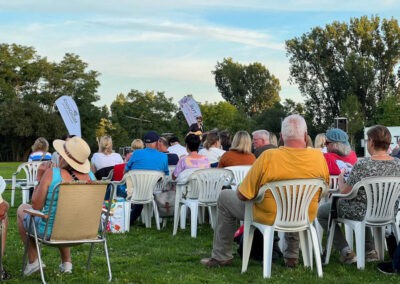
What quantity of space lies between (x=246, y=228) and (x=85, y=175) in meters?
1.58

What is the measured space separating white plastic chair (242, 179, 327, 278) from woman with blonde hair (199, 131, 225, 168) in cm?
411

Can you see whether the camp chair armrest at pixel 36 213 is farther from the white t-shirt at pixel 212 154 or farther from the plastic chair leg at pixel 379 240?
the white t-shirt at pixel 212 154

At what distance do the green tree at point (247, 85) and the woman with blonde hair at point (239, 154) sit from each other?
7355 cm

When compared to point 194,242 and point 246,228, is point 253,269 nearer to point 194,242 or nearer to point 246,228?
point 246,228

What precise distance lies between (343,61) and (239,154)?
4510 cm

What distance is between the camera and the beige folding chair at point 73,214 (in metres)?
5.07

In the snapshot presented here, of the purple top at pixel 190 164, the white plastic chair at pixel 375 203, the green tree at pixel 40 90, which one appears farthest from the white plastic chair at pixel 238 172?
the green tree at pixel 40 90

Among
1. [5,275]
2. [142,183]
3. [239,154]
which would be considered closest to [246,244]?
[5,275]

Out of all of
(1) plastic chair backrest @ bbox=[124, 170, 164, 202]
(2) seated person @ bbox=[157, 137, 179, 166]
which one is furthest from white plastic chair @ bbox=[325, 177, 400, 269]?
(2) seated person @ bbox=[157, 137, 179, 166]

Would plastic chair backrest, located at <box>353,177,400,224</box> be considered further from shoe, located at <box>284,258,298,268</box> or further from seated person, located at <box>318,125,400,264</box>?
shoe, located at <box>284,258,298,268</box>

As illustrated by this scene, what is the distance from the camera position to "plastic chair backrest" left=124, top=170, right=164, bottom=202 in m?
8.87

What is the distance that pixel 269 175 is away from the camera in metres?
5.38

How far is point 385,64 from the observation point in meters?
50.9

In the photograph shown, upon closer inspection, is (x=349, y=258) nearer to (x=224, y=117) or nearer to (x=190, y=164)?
(x=190, y=164)
